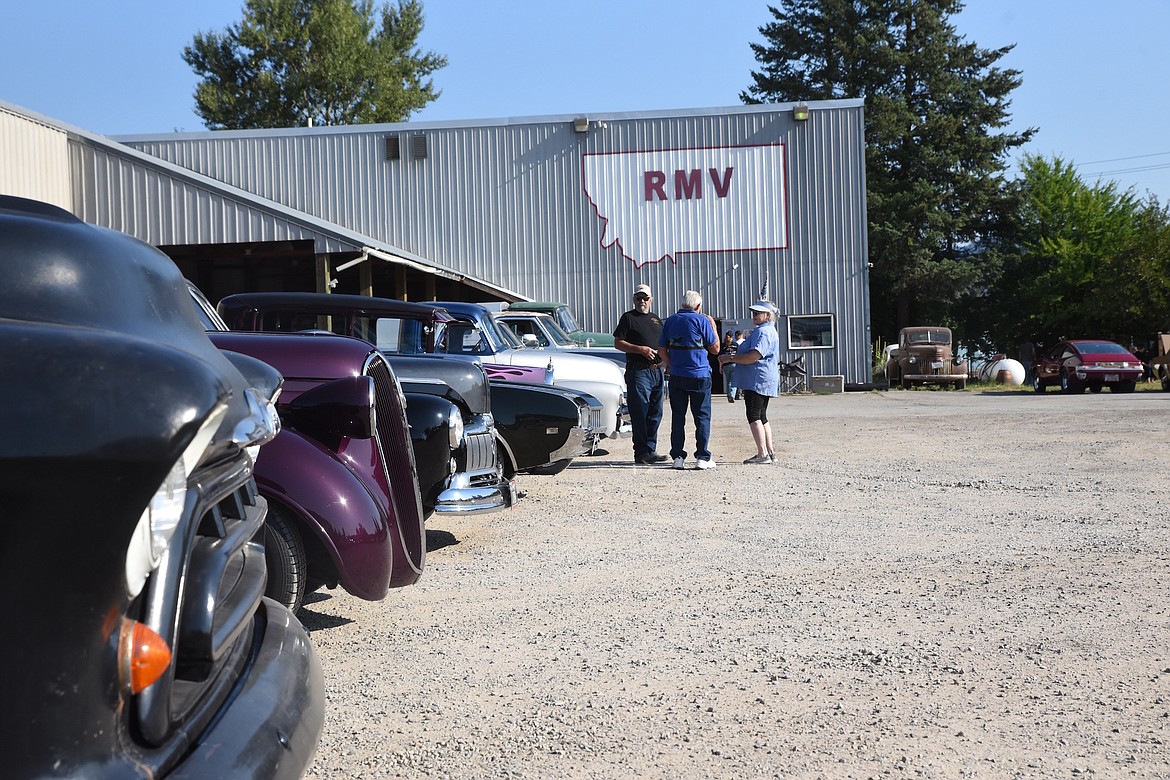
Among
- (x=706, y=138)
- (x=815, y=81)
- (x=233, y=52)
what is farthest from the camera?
(x=815, y=81)

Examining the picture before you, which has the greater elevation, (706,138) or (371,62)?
(371,62)

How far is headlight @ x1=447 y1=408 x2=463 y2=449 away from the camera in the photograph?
6391 millimetres

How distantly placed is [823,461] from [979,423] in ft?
19.7

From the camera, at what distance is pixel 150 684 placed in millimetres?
1891

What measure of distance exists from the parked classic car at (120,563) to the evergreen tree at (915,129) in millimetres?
49717

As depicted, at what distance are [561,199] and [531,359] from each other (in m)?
18.4

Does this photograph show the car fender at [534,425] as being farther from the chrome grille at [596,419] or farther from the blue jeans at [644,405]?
the blue jeans at [644,405]

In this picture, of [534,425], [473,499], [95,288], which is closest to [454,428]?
[473,499]

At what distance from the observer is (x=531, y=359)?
42.1ft

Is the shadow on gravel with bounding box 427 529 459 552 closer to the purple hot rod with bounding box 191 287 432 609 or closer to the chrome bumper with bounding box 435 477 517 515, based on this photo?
the chrome bumper with bounding box 435 477 517 515

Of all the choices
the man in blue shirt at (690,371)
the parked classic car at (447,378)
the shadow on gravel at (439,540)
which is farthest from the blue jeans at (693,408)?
the shadow on gravel at (439,540)

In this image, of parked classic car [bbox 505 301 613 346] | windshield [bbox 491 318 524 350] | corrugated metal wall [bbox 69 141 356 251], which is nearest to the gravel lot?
windshield [bbox 491 318 524 350]

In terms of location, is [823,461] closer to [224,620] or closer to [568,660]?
[568,660]

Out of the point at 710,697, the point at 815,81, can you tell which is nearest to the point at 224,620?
the point at 710,697
